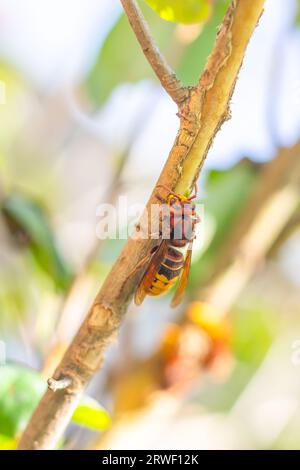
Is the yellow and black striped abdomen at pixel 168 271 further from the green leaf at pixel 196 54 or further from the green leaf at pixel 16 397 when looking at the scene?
the green leaf at pixel 196 54

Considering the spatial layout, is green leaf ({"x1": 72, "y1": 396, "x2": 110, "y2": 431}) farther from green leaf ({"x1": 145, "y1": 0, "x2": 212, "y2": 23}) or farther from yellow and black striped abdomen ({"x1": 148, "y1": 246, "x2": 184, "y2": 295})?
green leaf ({"x1": 145, "y1": 0, "x2": 212, "y2": 23})

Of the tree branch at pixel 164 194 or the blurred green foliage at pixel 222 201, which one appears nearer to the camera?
the tree branch at pixel 164 194

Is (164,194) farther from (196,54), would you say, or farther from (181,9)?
(196,54)

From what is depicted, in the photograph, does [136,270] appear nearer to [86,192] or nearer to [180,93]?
[180,93]

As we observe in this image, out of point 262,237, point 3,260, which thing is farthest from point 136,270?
point 3,260

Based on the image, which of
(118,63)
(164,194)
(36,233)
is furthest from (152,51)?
(118,63)

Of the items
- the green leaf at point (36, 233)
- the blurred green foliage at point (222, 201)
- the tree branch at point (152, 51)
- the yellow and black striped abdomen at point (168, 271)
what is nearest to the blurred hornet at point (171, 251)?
the yellow and black striped abdomen at point (168, 271)
